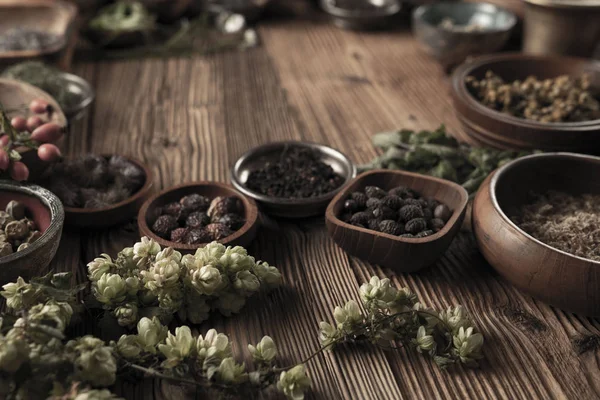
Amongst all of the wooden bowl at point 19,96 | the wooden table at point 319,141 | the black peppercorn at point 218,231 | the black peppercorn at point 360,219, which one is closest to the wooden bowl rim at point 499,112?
the wooden table at point 319,141

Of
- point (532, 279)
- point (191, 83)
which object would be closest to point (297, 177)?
point (532, 279)

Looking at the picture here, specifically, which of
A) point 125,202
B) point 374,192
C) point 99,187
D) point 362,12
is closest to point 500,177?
point 374,192

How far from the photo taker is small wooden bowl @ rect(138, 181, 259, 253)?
134 cm

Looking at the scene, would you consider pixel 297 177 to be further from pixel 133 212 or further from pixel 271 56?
pixel 271 56

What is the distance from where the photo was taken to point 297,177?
1610 millimetres

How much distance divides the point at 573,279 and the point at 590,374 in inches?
6.8

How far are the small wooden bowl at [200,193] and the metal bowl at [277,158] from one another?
1.6 inches

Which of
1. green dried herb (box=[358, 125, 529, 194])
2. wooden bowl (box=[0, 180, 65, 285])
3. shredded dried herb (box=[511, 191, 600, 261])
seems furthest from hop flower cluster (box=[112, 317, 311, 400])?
green dried herb (box=[358, 125, 529, 194])

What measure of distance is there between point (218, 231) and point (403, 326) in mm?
440

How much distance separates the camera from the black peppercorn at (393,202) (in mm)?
1419

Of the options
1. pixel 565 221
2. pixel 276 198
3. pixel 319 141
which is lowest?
pixel 319 141

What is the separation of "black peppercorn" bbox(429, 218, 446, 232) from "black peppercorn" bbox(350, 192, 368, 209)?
15 cm

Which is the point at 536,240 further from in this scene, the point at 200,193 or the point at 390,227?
the point at 200,193

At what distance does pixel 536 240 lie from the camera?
1.21 meters
